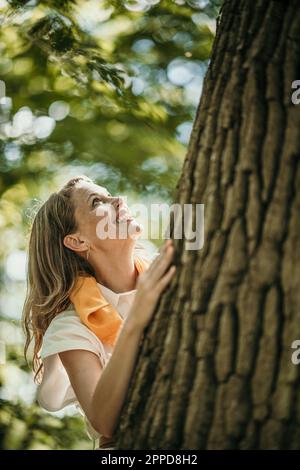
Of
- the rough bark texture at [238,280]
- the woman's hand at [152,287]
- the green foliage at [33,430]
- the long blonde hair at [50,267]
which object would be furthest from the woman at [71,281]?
the green foliage at [33,430]

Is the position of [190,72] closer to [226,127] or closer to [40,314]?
[40,314]

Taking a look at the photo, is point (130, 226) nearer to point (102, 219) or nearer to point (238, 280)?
point (102, 219)

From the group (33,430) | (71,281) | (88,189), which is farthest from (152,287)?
(33,430)

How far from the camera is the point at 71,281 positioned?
2879 millimetres

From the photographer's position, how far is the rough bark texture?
154 cm

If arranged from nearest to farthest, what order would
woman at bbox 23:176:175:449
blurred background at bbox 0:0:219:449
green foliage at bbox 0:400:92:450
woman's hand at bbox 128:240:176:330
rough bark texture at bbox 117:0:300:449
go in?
1. rough bark texture at bbox 117:0:300:449
2. woman's hand at bbox 128:240:176:330
3. woman at bbox 23:176:175:449
4. blurred background at bbox 0:0:219:449
5. green foliage at bbox 0:400:92:450

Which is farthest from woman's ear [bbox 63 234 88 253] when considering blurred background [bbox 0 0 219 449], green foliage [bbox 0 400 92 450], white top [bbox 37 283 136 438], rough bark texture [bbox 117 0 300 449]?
green foliage [bbox 0 400 92 450]

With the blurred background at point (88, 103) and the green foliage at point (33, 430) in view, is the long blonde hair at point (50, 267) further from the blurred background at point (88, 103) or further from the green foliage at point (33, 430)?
the green foliage at point (33, 430)

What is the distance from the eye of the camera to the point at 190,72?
5.02m

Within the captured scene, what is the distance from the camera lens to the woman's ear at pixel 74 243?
9.73 ft

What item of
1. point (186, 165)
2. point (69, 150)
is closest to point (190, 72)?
point (69, 150)

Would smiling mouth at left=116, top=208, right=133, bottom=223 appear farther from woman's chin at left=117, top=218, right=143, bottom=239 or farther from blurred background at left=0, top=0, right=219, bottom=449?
blurred background at left=0, top=0, right=219, bottom=449

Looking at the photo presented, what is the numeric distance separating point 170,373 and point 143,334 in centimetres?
21

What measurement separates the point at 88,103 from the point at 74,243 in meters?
2.26
